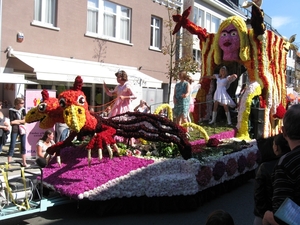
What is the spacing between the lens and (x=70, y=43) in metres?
15.4

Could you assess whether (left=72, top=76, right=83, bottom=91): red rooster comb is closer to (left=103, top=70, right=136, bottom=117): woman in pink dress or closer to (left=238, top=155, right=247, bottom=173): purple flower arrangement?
(left=103, top=70, right=136, bottom=117): woman in pink dress

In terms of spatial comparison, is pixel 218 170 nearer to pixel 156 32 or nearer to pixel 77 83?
pixel 77 83

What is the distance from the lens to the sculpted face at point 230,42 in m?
10.2

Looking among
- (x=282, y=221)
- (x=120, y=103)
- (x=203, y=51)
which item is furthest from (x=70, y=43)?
(x=282, y=221)

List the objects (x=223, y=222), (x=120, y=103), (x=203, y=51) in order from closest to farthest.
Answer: (x=223, y=222), (x=120, y=103), (x=203, y=51)

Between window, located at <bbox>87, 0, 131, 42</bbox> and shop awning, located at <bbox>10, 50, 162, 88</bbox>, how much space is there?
1.50 m

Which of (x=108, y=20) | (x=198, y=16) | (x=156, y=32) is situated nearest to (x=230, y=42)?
(x=108, y=20)

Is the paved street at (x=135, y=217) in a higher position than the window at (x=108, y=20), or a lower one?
lower

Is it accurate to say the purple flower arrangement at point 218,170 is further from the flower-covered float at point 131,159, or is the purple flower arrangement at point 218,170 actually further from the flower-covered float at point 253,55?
the flower-covered float at point 253,55

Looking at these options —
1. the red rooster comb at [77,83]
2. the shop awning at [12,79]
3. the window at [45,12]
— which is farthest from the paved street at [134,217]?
the window at [45,12]

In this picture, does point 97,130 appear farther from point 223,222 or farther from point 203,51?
point 203,51

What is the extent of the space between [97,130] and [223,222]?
142 inches

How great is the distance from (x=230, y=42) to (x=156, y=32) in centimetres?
1054

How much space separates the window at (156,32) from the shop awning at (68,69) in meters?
3.22
